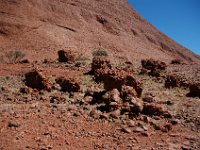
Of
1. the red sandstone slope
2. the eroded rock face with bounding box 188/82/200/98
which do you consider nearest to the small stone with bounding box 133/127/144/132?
the eroded rock face with bounding box 188/82/200/98

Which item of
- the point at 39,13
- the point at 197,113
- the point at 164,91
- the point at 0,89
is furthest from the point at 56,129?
the point at 39,13

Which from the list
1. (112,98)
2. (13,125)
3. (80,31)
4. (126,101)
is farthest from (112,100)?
(80,31)

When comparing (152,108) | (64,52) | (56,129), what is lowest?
(56,129)

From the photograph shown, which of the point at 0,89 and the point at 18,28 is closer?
the point at 0,89

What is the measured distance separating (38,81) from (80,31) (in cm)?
3145

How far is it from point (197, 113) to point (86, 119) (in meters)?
2.32

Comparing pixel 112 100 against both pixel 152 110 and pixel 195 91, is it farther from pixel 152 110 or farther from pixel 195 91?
pixel 195 91

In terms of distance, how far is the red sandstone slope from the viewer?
3561cm

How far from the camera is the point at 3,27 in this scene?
37.1 meters

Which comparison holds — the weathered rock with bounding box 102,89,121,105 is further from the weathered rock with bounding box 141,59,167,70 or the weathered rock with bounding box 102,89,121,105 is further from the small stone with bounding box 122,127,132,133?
the weathered rock with bounding box 141,59,167,70

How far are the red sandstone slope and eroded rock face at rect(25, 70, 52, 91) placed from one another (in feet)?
64.0

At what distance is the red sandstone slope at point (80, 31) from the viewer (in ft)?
117

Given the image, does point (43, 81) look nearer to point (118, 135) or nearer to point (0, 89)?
point (0, 89)

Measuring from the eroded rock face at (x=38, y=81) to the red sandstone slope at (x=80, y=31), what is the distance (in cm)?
1950
